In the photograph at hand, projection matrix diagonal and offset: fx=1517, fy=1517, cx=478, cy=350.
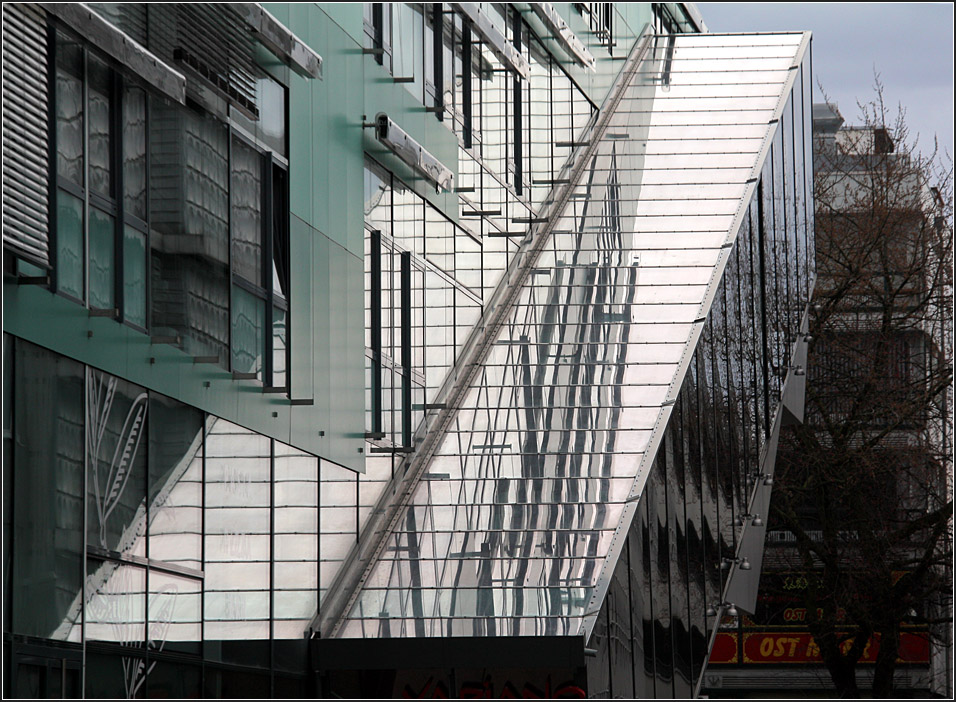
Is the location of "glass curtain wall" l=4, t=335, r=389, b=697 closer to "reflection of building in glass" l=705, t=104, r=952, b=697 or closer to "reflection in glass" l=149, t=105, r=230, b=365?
"reflection in glass" l=149, t=105, r=230, b=365

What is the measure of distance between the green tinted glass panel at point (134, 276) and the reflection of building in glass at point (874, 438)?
23.2 metres

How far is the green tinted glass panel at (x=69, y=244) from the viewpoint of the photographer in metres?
10.0

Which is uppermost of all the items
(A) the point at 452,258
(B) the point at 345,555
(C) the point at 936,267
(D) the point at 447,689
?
(C) the point at 936,267

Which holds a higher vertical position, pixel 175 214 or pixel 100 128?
pixel 100 128

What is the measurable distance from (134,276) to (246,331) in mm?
2151

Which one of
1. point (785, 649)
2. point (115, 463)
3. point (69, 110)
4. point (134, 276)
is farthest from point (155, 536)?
point (785, 649)

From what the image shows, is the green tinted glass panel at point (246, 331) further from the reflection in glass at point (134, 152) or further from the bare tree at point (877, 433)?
the bare tree at point (877, 433)

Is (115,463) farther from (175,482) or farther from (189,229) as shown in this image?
(189,229)

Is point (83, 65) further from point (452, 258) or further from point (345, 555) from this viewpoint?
point (452, 258)

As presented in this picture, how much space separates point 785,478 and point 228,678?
22.0 meters

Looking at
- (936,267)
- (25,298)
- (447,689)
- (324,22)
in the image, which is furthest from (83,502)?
(936,267)

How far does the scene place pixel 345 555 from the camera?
1537 cm

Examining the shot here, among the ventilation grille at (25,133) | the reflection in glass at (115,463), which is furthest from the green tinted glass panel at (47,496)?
the ventilation grille at (25,133)

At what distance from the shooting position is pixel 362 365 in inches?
635
